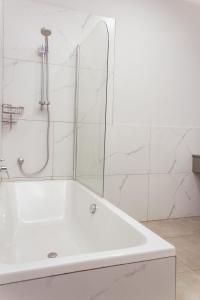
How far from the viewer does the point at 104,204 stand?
1952mm

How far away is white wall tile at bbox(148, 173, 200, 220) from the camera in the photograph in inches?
123

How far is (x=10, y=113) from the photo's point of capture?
2566 mm

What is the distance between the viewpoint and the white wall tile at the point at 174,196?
123 inches

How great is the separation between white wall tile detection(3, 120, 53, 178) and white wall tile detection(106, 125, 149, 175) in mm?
640

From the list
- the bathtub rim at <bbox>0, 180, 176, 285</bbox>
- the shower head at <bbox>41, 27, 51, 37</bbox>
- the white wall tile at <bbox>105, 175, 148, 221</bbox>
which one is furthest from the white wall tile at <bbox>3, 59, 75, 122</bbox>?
the bathtub rim at <bbox>0, 180, 176, 285</bbox>

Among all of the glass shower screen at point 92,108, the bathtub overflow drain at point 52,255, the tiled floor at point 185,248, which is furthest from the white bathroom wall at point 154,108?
the bathtub overflow drain at point 52,255

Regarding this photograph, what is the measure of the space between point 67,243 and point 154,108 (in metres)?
1.74

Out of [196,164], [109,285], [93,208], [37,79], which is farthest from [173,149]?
[109,285]

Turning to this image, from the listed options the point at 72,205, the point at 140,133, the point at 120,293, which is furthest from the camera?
the point at 140,133

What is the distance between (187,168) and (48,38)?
2140mm

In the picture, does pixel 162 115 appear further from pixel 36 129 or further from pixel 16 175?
pixel 16 175

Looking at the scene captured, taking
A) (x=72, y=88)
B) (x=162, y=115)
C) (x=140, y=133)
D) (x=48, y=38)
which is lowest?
(x=140, y=133)

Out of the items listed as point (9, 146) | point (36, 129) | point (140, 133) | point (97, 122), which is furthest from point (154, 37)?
point (9, 146)

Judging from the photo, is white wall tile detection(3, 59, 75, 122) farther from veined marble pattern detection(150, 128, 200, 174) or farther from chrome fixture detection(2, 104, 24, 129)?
veined marble pattern detection(150, 128, 200, 174)
